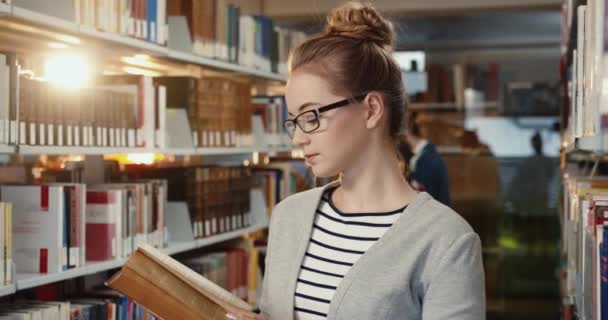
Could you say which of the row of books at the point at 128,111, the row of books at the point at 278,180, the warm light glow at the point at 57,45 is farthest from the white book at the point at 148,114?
the row of books at the point at 278,180

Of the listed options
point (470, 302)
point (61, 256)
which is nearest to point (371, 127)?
point (470, 302)

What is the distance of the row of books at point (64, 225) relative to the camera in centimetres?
308

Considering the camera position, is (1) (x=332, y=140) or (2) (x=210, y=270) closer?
(1) (x=332, y=140)

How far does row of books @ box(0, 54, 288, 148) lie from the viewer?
2.90 meters

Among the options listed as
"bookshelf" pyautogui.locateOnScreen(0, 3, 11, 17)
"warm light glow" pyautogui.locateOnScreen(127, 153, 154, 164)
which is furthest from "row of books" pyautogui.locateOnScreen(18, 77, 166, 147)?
"warm light glow" pyautogui.locateOnScreen(127, 153, 154, 164)

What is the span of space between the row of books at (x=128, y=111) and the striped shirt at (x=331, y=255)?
138cm

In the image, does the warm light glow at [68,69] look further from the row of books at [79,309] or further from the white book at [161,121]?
the row of books at [79,309]

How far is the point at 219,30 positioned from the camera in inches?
182

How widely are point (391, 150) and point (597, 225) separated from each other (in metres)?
0.59

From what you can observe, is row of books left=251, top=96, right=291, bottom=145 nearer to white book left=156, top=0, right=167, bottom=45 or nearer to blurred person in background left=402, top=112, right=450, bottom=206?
blurred person in background left=402, top=112, right=450, bottom=206

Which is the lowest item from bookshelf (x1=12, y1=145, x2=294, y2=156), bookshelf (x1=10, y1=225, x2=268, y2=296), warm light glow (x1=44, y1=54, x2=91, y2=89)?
bookshelf (x1=10, y1=225, x2=268, y2=296)

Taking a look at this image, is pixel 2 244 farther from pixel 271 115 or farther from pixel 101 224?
pixel 271 115

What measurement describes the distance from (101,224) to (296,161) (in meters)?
2.67

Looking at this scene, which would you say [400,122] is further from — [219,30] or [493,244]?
[493,244]
